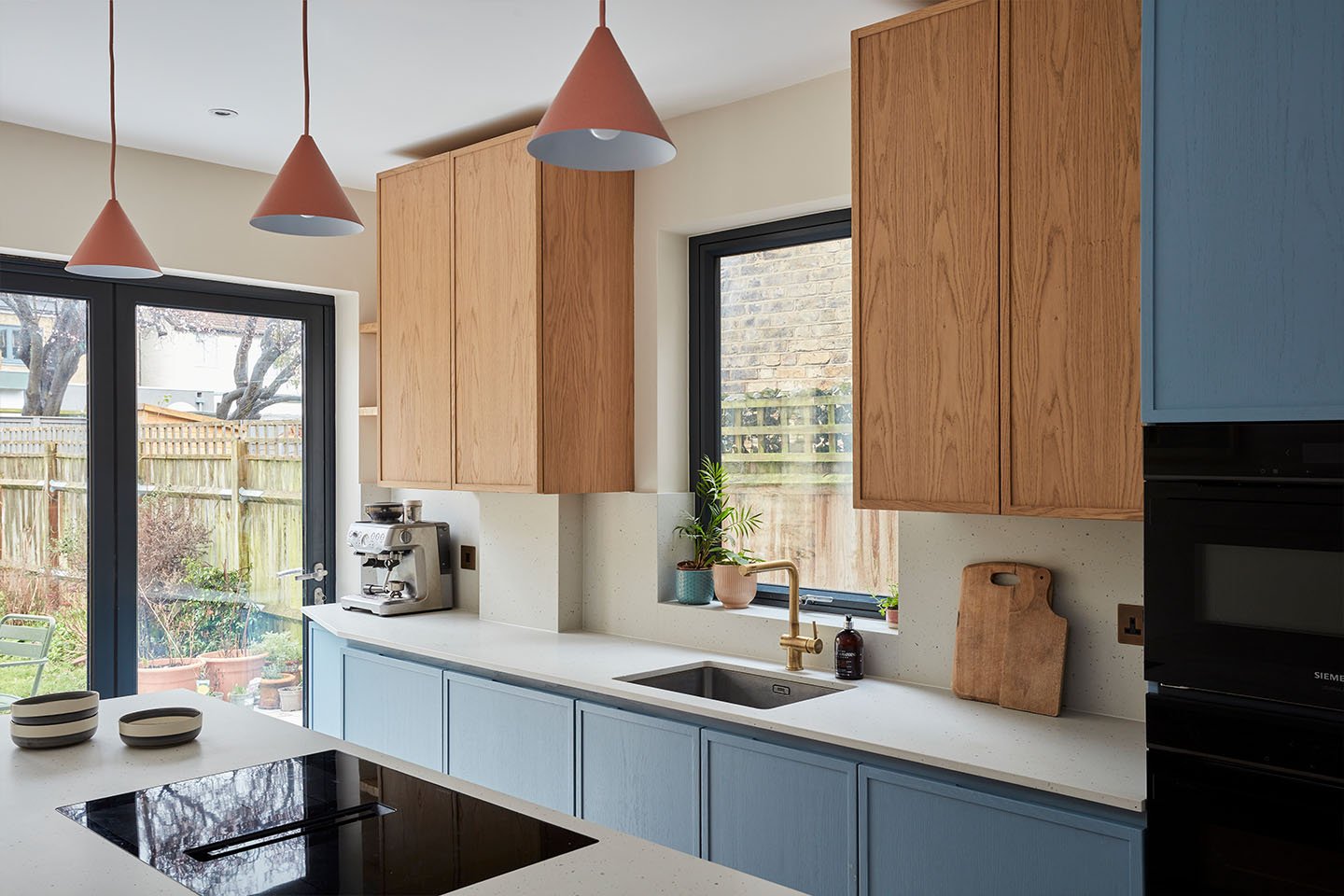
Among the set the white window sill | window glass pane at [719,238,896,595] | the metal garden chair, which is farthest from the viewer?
the metal garden chair

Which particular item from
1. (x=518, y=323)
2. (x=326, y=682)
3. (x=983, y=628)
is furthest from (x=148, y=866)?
(x=326, y=682)

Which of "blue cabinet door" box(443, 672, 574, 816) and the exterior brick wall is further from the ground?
the exterior brick wall

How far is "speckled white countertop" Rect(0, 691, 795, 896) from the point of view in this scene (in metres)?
1.54

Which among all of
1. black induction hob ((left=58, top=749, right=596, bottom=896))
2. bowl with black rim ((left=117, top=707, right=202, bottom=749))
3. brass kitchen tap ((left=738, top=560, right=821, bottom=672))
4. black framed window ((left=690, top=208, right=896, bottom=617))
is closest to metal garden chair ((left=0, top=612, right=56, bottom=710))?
bowl with black rim ((left=117, top=707, right=202, bottom=749))

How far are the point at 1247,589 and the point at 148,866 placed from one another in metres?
1.80

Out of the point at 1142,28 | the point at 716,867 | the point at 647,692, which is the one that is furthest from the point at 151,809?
the point at 1142,28

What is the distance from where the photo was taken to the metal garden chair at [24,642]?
380cm

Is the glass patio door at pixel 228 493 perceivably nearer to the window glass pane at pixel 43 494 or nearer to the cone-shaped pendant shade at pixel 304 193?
Result: the window glass pane at pixel 43 494

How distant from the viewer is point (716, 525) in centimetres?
360

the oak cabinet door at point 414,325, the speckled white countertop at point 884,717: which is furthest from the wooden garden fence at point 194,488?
the speckled white countertop at point 884,717

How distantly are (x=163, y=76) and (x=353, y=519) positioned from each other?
200 cm

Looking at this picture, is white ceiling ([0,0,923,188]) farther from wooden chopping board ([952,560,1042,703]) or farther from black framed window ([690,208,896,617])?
wooden chopping board ([952,560,1042,703])

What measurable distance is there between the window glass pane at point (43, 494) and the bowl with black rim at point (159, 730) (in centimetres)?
186

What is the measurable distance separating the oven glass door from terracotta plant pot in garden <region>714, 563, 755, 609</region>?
162cm
